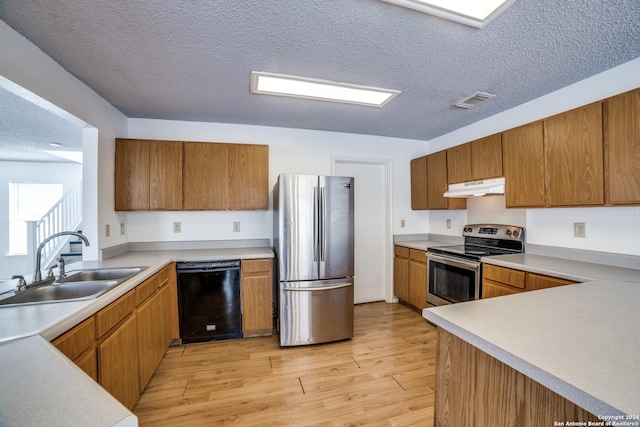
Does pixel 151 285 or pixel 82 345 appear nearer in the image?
pixel 82 345

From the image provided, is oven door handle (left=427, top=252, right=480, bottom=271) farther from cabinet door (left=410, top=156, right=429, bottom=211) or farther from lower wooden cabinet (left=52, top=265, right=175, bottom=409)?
lower wooden cabinet (left=52, top=265, right=175, bottom=409)

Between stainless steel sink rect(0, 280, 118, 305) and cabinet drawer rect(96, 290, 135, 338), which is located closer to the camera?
cabinet drawer rect(96, 290, 135, 338)

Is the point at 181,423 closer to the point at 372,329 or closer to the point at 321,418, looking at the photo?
the point at 321,418

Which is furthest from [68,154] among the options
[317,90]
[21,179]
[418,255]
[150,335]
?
[418,255]

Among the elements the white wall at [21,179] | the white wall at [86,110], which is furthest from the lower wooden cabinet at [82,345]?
the white wall at [21,179]

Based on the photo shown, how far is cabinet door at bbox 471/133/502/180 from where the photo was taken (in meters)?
2.61

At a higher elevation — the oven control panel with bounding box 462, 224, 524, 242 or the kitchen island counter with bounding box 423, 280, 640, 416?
the oven control panel with bounding box 462, 224, 524, 242

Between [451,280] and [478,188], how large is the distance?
101 centimetres

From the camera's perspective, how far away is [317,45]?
168cm

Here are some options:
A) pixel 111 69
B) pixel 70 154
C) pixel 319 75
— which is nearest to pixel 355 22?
pixel 319 75

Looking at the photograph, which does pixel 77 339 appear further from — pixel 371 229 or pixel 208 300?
pixel 371 229

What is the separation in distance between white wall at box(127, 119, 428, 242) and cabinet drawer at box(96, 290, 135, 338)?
58.1 inches

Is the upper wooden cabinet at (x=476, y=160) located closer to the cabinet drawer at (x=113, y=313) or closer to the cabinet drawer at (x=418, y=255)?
the cabinet drawer at (x=418, y=255)

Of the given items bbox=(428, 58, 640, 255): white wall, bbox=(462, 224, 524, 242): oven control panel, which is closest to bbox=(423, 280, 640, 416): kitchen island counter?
bbox=(428, 58, 640, 255): white wall
